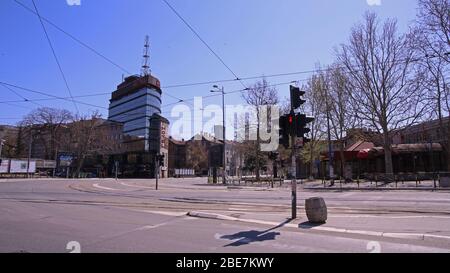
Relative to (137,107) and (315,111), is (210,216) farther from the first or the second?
(137,107)

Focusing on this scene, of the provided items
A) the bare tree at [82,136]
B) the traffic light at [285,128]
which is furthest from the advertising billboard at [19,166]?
the traffic light at [285,128]

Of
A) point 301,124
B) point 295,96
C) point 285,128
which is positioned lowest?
point 285,128

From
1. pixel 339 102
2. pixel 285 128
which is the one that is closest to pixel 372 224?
pixel 285 128

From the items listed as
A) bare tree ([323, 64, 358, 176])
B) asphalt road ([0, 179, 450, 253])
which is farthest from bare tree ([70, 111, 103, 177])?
asphalt road ([0, 179, 450, 253])

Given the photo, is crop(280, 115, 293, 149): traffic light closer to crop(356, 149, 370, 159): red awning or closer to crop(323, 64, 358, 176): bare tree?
crop(323, 64, 358, 176): bare tree

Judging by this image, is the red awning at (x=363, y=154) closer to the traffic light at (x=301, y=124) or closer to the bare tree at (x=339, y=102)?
the bare tree at (x=339, y=102)

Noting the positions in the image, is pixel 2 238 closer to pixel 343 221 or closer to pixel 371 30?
pixel 343 221

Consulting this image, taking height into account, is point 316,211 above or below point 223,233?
above

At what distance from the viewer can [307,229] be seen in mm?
10641

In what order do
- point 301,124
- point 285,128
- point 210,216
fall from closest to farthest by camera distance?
point 301,124 < point 285,128 < point 210,216
